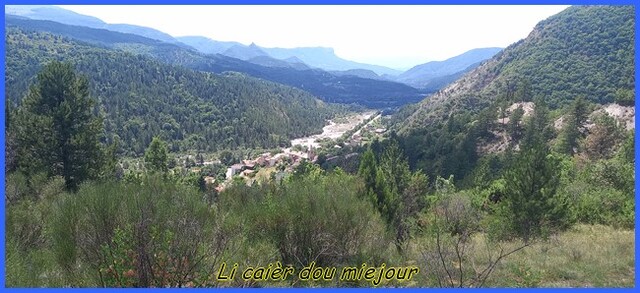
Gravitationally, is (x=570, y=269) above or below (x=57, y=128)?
above

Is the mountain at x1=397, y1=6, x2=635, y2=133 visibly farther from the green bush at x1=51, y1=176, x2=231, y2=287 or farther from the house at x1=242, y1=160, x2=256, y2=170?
the green bush at x1=51, y1=176, x2=231, y2=287

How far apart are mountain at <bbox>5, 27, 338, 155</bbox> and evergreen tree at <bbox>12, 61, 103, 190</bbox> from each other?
56.4 metres

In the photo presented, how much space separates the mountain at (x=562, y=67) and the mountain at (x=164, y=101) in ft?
110

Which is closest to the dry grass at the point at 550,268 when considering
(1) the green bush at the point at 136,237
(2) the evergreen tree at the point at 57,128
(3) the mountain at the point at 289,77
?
(1) the green bush at the point at 136,237

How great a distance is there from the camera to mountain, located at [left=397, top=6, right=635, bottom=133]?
194 ft

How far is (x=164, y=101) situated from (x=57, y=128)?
264 feet

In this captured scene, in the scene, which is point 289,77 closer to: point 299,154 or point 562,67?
point 299,154

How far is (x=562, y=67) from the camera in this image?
69938 mm

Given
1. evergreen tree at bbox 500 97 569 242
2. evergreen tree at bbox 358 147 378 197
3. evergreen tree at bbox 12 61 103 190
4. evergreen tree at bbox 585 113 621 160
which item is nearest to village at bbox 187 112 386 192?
evergreen tree at bbox 12 61 103 190

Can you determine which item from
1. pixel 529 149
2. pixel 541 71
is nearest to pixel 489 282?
pixel 529 149

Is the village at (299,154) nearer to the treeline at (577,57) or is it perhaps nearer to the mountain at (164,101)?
the mountain at (164,101)

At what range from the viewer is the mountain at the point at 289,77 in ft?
524

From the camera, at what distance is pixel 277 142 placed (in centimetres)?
9281

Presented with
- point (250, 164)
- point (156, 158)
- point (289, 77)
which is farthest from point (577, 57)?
point (289, 77)
